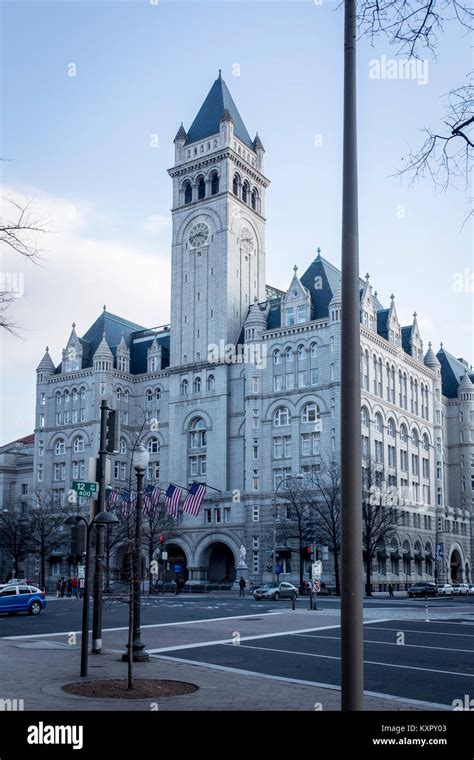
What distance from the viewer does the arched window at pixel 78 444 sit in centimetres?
9344

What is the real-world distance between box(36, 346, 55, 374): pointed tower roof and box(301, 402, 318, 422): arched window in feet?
122

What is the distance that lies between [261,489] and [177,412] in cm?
1441

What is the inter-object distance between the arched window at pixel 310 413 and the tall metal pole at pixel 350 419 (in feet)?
222

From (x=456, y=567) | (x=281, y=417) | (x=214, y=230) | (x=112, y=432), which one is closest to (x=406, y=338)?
(x=281, y=417)

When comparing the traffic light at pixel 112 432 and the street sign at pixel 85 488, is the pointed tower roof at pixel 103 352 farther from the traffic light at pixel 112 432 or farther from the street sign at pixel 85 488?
the street sign at pixel 85 488

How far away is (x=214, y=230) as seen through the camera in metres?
86.1

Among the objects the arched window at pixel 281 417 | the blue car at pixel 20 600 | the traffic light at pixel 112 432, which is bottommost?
the blue car at pixel 20 600

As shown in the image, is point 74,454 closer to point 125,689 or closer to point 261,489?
point 261,489

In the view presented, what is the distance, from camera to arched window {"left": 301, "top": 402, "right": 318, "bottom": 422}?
75.8 m

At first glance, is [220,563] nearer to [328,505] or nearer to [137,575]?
[328,505]

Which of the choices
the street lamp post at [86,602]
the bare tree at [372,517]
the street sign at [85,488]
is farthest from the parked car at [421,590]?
the street lamp post at [86,602]

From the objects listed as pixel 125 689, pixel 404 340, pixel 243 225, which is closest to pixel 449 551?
pixel 404 340

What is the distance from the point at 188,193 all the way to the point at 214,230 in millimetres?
6920
